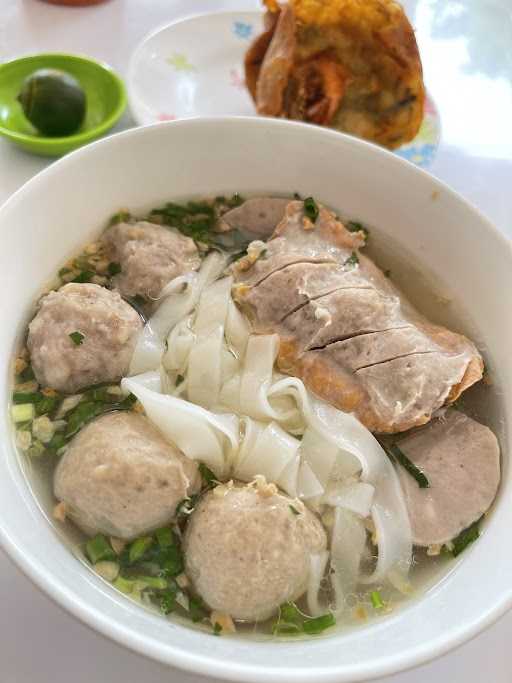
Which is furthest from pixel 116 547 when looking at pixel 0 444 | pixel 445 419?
pixel 445 419

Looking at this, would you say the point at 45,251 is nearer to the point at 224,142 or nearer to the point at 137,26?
the point at 224,142

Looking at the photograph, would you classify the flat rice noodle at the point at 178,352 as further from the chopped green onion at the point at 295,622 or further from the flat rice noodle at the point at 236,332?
the chopped green onion at the point at 295,622

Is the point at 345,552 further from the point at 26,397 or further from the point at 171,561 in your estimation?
the point at 26,397

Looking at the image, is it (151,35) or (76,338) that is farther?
(151,35)

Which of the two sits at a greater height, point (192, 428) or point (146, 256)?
point (146, 256)

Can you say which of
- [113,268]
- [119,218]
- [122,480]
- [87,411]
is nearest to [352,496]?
[122,480]
